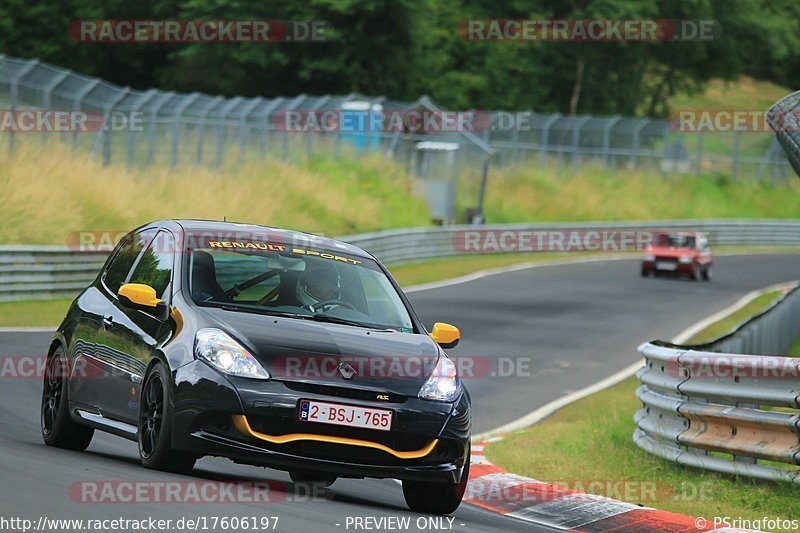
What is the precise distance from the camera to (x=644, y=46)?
7069 cm

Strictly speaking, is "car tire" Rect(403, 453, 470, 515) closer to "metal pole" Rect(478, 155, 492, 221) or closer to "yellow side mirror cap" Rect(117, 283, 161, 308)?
"yellow side mirror cap" Rect(117, 283, 161, 308)

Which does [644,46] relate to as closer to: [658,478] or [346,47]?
[346,47]

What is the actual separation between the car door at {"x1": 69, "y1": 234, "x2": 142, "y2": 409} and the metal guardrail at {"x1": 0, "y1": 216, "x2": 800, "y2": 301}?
41.2 ft

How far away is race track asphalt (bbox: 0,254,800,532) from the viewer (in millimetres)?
6988

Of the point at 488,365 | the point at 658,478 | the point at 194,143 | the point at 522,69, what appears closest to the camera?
the point at 658,478

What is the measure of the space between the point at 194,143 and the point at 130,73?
38.1 metres

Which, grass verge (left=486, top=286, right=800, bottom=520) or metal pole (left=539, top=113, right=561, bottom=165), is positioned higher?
metal pole (left=539, top=113, right=561, bottom=165)

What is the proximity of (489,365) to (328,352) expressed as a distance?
1233 centimetres

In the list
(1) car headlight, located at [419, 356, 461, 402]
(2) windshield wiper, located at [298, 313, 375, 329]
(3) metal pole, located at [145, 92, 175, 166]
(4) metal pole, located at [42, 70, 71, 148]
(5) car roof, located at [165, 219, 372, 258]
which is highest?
(4) metal pole, located at [42, 70, 71, 148]

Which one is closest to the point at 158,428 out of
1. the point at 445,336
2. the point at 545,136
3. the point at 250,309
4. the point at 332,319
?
the point at 250,309

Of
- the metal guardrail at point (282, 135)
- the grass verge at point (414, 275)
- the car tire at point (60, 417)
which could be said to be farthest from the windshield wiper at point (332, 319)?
the metal guardrail at point (282, 135)

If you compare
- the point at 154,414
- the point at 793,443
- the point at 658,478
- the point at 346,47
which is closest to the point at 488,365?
the point at 658,478

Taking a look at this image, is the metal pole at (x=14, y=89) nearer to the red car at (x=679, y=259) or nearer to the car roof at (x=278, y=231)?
the red car at (x=679, y=259)

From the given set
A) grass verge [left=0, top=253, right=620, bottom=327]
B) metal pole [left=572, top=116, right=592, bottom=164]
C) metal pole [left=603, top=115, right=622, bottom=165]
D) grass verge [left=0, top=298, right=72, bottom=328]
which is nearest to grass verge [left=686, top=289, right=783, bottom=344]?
grass verge [left=0, top=253, right=620, bottom=327]
